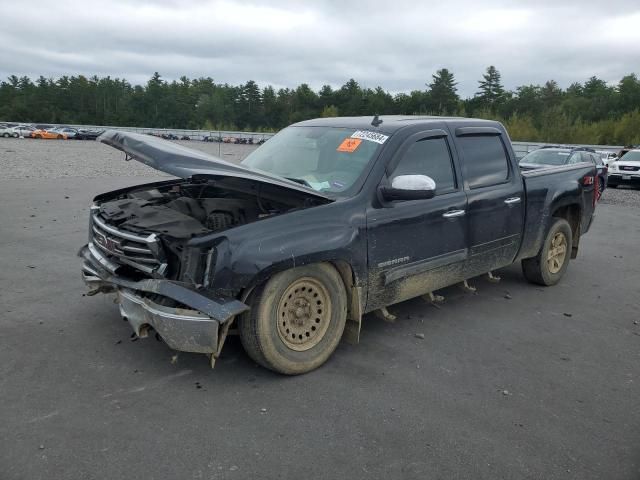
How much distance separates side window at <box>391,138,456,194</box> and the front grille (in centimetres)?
197

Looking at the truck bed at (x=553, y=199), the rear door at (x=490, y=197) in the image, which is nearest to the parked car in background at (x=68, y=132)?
the truck bed at (x=553, y=199)

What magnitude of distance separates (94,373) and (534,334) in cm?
372

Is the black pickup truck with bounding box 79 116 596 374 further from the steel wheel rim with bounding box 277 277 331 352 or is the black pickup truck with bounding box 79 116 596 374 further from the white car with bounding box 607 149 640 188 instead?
the white car with bounding box 607 149 640 188

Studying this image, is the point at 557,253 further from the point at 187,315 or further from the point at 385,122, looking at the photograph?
the point at 187,315

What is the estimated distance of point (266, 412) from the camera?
11.2ft

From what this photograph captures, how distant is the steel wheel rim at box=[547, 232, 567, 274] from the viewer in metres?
6.43

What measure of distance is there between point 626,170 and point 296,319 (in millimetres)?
20698

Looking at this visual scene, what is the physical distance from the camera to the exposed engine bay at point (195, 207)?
3.93 m

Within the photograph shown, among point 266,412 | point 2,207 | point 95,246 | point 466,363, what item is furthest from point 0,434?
point 2,207

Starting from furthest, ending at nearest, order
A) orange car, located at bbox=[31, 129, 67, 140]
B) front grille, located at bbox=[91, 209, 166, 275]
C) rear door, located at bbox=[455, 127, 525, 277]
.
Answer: orange car, located at bbox=[31, 129, 67, 140]
rear door, located at bbox=[455, 127, 525, 277]
front grille, located at bbox=[91, 209, 166, 275]

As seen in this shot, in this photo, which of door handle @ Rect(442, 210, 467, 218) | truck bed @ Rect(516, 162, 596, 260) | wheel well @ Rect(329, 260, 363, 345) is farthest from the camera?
truck bed @ Rect(516, 162, 596, 260)

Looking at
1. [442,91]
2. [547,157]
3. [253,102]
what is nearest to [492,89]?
[442,91]

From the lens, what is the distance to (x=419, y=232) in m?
4.48

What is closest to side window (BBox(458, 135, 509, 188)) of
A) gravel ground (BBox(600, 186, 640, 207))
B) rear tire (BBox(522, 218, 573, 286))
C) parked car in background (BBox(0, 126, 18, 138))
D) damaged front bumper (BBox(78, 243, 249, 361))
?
rear tire (BBox(522, 218, 573, 286))
